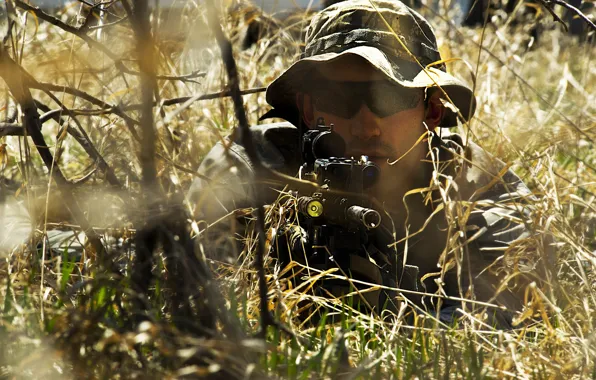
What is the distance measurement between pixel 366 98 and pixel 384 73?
0.44ft

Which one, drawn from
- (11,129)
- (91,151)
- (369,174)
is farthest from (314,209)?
(11,129)

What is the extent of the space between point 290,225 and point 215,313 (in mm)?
976

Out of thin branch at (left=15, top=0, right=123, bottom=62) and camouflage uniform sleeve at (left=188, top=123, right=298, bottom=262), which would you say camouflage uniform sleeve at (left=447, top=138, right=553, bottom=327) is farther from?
thin branch at (left=15, top=0, right=123, bottom=62)

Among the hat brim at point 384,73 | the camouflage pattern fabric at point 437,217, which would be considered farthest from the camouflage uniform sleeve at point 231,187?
the hat brim at point 384,73

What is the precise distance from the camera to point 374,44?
9.31ft

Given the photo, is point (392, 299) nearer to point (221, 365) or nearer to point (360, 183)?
point (360, 183)

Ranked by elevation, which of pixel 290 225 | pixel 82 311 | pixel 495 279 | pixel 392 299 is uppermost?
pixel 82 311

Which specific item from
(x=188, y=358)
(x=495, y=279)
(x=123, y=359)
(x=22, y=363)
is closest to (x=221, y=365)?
(x=188, y=358)

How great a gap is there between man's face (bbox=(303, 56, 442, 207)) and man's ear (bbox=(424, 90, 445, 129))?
0.33 ft

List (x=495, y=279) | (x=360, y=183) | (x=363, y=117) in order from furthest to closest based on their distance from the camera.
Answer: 1. (x=495, y=279)
2. (x=363, y=117)
3. (x=360, y=183)

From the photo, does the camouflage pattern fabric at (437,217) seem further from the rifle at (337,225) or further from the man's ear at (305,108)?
the rifle at (337,225)

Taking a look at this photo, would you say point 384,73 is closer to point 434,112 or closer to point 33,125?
point 434,112

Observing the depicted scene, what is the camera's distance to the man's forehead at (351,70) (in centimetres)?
→ 270

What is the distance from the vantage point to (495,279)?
2.87 m
